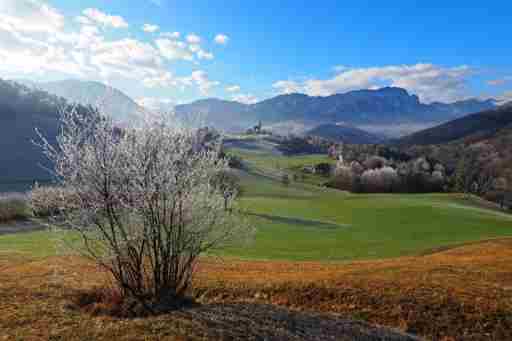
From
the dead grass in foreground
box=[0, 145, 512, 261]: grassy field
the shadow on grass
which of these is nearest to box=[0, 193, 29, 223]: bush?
box=[0, 145, 512, 261]: grassy field

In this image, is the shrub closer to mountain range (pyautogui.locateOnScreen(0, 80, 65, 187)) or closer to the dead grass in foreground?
mountain range (pyautogui.locateOnScreen(0, 80, 65, 187))

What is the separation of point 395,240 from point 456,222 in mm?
19255

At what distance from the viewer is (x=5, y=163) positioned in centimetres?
10444

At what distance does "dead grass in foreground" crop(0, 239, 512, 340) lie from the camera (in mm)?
9383

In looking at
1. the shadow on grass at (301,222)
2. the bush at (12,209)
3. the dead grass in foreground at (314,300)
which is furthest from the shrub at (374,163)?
the dead grass in foreground at (314,300)

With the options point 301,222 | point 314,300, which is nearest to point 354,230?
point 301,222

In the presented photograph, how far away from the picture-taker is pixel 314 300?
12.9 meters

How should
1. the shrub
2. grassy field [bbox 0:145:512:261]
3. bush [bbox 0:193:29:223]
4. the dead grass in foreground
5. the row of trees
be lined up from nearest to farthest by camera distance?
1. the dead grass in foreground
2. grassy field [bbox 0:145:512:261]
3. bush [bbox 0:193:29:223]
4. the row of trees
5. the shrub

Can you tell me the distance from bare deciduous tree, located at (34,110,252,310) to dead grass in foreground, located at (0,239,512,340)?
168cm

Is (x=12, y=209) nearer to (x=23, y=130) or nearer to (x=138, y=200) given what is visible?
(x=138, y=200)

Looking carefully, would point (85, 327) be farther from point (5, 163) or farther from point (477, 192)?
point (477, 192)

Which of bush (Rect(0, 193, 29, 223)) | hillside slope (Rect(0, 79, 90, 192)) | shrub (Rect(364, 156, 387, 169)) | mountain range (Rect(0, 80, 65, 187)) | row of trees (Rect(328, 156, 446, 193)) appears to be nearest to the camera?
bush (Rect(0, 193, 29, 223))

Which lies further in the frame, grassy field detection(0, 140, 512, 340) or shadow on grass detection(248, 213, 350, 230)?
shadow on grass detection(248, 213, 350, 230)

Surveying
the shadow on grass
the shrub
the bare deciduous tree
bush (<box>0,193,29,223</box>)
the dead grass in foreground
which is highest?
the shrub
